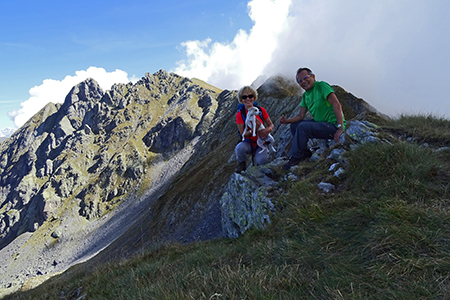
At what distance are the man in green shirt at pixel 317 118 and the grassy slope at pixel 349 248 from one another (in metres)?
1.60

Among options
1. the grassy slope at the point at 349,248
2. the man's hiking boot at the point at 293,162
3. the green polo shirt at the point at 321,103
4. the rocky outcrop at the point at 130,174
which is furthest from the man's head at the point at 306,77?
the grassy slope at the point at 349,248

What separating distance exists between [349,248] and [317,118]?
5025mm

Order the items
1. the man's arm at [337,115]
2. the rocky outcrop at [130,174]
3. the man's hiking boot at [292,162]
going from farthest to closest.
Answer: the rocky outcrop at [130,174] → the man's hiking boot at [292,162] → the man's arm at [337,115]

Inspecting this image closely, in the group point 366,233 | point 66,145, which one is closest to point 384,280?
A: point 366,233

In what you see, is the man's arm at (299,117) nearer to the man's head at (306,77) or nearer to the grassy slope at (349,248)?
the man's head at (306,77)

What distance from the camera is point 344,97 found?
36031 mm

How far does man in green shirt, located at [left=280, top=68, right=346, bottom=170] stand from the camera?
717 centimetres

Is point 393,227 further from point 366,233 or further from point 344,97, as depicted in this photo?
point 344,97

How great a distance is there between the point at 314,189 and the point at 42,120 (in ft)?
805

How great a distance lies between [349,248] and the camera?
3428 mm

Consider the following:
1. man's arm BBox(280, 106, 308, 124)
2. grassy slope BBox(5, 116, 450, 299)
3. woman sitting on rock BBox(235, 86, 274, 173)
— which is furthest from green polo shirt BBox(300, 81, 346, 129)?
grassy slope BBox(5, 116, 450, 299)

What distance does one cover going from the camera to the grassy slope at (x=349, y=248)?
272cm

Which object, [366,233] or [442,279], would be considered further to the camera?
[366,233]

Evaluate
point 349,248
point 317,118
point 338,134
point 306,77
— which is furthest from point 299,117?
point 349,248
